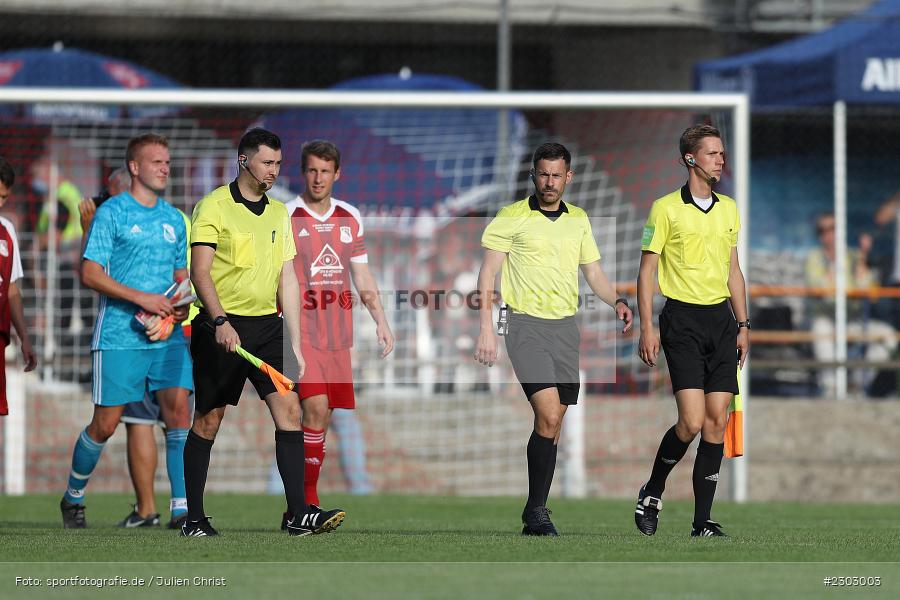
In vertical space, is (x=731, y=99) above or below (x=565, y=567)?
above

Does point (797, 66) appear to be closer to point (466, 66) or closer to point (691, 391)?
point (466, 66)

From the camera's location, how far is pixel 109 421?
9062 mm

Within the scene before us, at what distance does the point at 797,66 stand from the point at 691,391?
28.1 ft

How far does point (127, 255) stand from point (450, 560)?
298 centimetres

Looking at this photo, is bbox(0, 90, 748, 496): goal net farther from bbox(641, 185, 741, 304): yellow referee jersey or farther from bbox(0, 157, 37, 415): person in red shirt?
bbox(641, 185, 741, 304): yellow referee jersey

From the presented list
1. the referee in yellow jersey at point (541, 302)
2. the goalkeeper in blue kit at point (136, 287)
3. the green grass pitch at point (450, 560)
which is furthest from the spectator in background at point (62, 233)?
the referee in yellow jersey at point (541, 302)

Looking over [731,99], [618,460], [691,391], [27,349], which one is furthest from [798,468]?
[27,349]

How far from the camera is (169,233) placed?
29.8 ft

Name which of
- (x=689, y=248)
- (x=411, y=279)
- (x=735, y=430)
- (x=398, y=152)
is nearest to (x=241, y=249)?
(x=689, y=248)

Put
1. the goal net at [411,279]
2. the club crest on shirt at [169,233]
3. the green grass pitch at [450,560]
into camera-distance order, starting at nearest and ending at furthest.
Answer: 1. the green grass pitch at [450,560]
2. the club crest on shirt at [169,233]
3. the goal net at [411,279]

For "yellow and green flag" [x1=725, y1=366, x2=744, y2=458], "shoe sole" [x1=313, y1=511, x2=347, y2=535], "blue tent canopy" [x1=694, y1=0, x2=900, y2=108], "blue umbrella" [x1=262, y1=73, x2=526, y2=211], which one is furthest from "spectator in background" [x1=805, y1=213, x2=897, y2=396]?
"shoe sole" [x1=313, y1=511, x2=347, y2=535]

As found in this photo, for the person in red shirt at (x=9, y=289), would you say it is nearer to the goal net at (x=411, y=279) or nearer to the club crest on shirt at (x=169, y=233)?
the club crest on shirt at (x=169, y=233)

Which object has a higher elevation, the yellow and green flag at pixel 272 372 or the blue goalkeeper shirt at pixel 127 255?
the blue goalkeeper shirt at pixel 127 255

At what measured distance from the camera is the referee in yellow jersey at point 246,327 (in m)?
8.02
